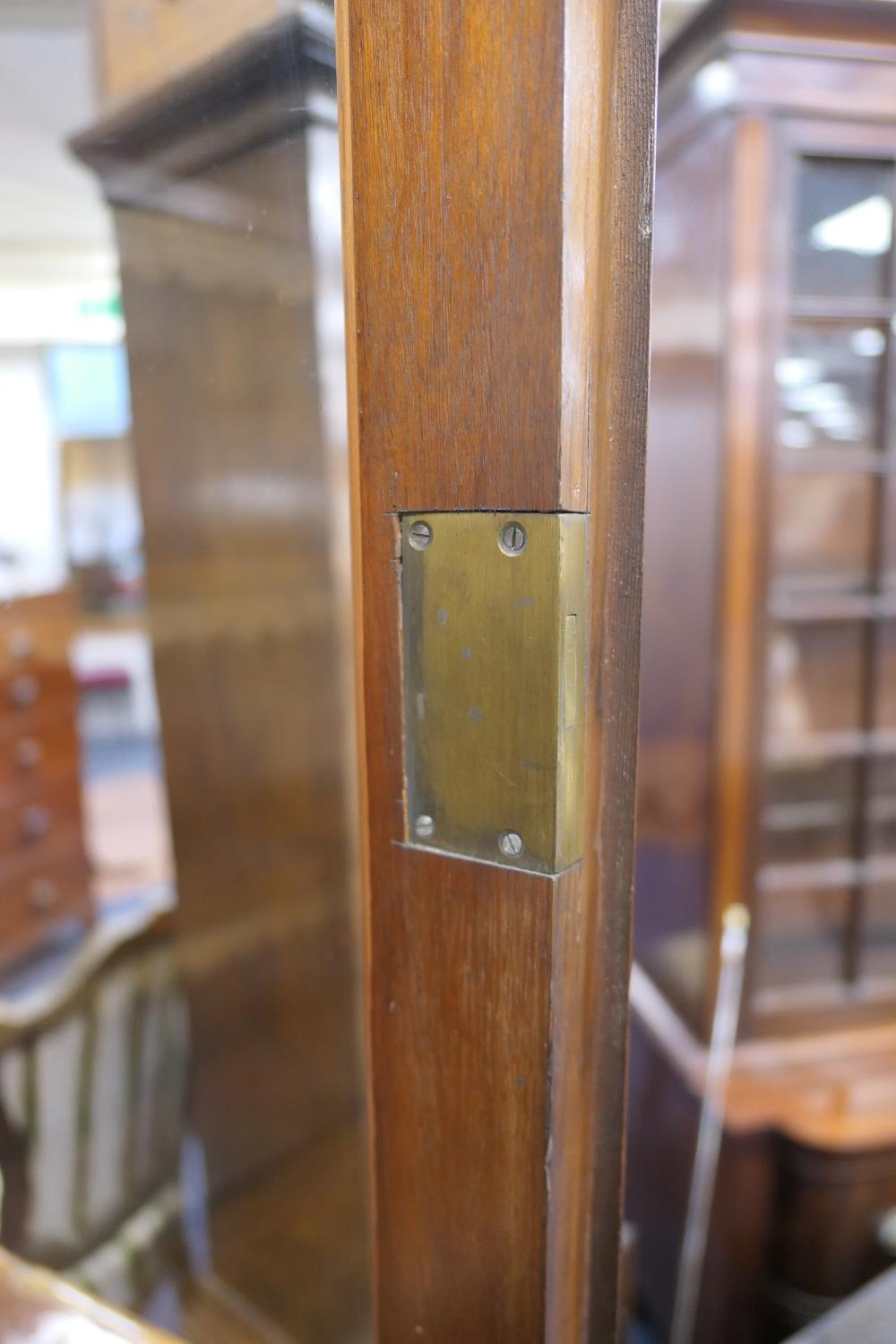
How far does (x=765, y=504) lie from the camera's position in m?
1.10

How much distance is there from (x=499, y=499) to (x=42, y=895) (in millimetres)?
2270

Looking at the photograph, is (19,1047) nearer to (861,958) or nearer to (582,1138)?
(582,1138)

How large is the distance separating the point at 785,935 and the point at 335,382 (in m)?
1.08

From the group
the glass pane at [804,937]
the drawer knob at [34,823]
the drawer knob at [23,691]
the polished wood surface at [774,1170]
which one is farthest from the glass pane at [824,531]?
the drawer knob at [34,823]

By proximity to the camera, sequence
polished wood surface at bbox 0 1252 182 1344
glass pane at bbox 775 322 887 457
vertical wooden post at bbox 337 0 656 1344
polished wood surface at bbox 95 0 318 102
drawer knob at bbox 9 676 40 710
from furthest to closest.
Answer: drawer knob at bbox 9 676 40 710 → glass pane at bbox 775 322 887 457 → polished wood surface at bbox 95 0 318 102 → polished wood surface at bbox 0 1252 182 1344 → vertical wooden post at bbox 337 0 656 1344

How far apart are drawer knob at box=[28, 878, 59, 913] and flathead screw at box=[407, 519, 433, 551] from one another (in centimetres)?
221

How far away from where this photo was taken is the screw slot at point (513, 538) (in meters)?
0.22

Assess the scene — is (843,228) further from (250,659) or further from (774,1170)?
(774,1170)

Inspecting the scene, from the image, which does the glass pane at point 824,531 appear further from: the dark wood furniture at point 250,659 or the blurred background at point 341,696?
the dark wood furniture at point 250,659

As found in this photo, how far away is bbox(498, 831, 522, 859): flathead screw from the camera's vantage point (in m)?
0.24

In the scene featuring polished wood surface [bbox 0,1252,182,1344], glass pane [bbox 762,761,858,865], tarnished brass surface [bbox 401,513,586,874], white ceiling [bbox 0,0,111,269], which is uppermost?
white ceiling [bbox 0,0,111,269]

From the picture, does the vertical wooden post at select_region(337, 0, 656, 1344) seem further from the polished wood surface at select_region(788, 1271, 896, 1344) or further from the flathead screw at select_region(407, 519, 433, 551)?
the polished wood surface at select_region(788, 1271, 896, 1344)

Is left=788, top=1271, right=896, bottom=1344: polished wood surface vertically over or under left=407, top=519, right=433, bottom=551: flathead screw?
under

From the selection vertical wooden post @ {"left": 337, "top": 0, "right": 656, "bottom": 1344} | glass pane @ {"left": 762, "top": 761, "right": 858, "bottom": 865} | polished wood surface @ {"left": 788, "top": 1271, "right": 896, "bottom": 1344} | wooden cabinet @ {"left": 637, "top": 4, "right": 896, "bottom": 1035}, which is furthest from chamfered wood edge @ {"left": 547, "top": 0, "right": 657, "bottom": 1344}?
Result: glass pane @ {"left": 762, "top": 761, "right": 858, "bottom": 865}
